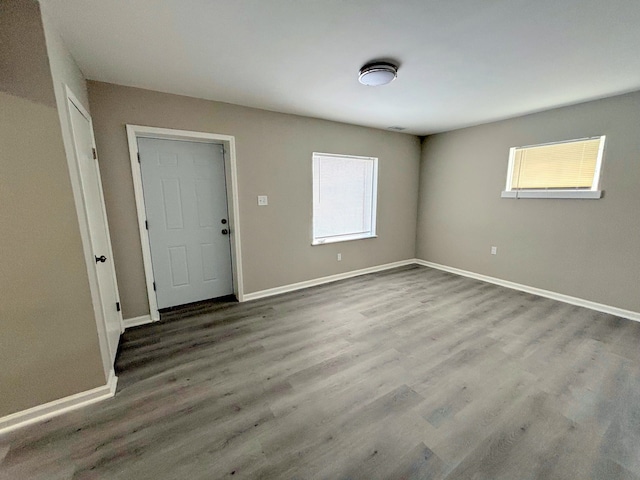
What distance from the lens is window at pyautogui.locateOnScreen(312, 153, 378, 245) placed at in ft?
13.1

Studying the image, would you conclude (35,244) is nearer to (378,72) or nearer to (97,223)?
(97,223)

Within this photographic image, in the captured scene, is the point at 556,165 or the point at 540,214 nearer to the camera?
the point at 556,165

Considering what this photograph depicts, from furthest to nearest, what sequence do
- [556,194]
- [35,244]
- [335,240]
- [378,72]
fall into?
[335,240]
[556,194]
[378,72]
[35,244]

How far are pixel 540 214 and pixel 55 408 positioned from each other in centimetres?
527

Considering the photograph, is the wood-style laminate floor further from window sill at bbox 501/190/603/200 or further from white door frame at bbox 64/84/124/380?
window sill at bbox 501/190/603/200

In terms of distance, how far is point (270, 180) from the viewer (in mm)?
3424

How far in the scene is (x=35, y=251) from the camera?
154 centimetres

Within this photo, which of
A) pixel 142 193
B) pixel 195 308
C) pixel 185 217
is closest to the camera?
pixel 142 193

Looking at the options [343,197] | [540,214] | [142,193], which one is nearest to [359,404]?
[142,193]

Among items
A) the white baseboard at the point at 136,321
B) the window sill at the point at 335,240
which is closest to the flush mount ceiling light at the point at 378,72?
the window sill at the point at 335,240

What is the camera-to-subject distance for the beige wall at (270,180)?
2580 mm

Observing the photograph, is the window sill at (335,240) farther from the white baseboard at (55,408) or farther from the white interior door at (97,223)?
the white baseboard at (55,408)

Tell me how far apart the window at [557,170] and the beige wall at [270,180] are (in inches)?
65.2

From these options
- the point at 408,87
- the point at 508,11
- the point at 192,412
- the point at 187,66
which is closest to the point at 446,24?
the point at 508,11
